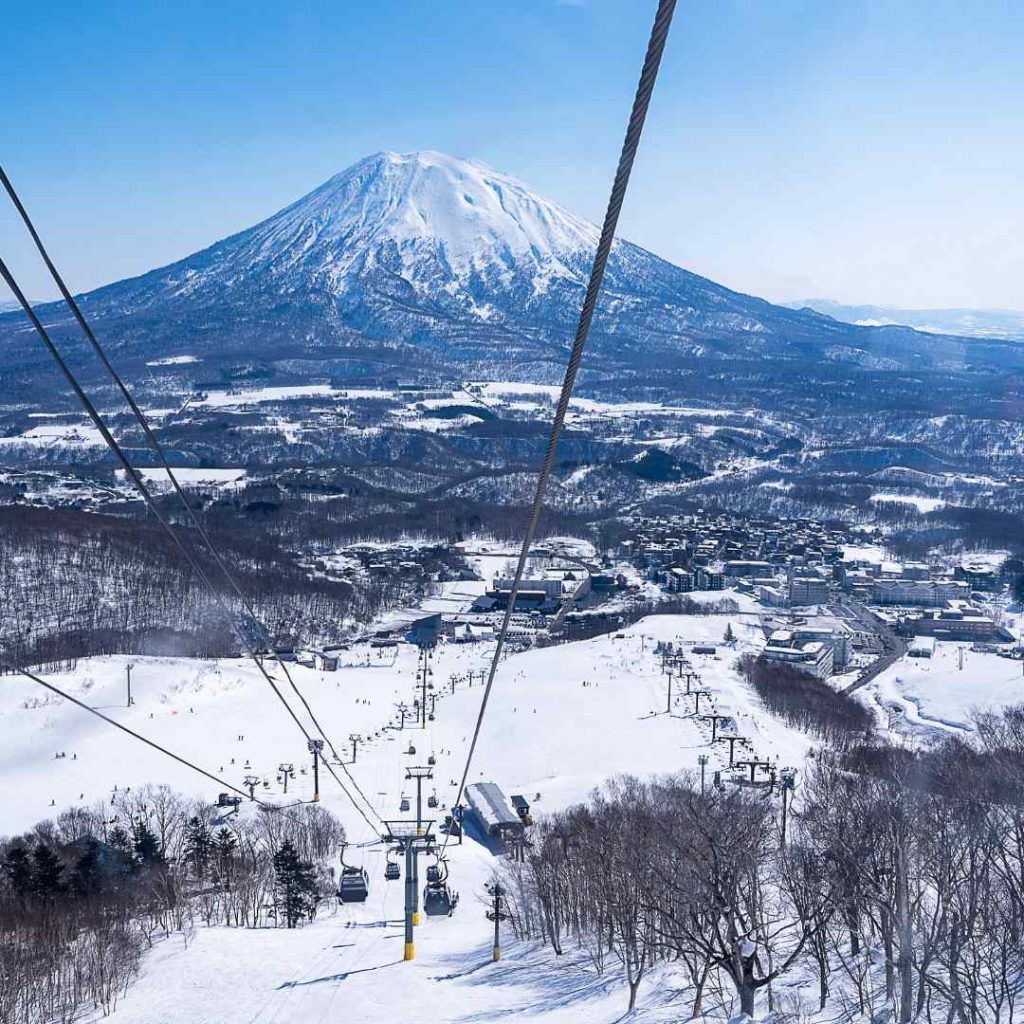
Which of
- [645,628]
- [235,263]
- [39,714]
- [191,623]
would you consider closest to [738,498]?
[645,628]

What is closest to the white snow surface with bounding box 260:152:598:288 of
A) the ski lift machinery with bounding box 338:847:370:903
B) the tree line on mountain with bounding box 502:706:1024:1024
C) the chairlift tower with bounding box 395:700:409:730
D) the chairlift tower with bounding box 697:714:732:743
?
the chairlift tower with bounding box 395:700:409:730

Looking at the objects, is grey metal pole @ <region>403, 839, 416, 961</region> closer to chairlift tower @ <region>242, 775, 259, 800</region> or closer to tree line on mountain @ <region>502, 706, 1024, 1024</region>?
tree line on mountain @ <region>502, 706, 1024, 1024</region>

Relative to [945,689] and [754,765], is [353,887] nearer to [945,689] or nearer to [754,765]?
[754,765]

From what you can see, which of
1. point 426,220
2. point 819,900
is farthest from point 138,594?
point 426,220

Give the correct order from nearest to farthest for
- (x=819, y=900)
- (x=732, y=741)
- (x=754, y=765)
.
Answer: (x=819, y=900) < (x=754, y=765) < (x=732, y=741)

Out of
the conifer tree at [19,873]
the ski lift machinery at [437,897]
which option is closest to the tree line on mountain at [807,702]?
the ski lift machinery at [437,897]

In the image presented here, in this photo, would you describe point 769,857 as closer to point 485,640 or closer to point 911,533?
point 485,640

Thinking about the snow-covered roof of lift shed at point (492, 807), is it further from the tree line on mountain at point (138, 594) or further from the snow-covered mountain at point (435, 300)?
the snow-covered mountain at point (435, 300)

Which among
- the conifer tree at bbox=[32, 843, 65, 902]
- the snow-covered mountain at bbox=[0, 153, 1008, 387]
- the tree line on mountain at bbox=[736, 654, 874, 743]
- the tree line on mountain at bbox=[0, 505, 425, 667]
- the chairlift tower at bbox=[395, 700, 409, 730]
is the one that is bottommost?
the chairlift tower at bbox=[395, 700, 409, 730]
